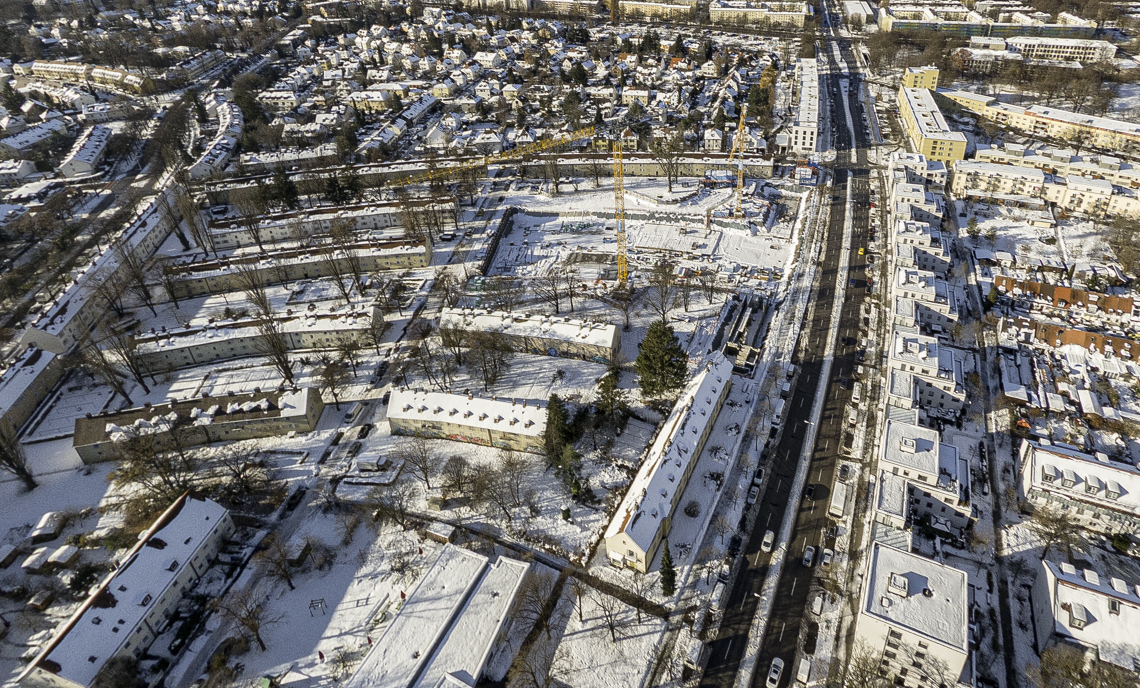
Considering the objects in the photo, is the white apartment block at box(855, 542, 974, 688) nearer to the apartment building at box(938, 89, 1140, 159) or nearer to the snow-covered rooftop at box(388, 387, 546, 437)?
the snow-covered rooftop at box(388, 387, 546, 437)

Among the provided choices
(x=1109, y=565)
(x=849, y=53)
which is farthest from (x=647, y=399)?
(x=849, y=53)

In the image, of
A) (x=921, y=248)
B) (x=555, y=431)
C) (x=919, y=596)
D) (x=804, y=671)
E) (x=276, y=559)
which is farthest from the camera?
(x=921, y=248)

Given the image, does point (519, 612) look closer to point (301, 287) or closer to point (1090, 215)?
point (301, 287)

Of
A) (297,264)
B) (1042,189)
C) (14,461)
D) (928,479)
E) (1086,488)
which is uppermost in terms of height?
(297,264)

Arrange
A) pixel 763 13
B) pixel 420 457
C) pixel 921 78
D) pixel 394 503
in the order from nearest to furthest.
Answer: pixel 394 503 < pixel 420 457 < pixel 921 78 < pixel 763 13

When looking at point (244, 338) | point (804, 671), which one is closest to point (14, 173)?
point (244, 338)

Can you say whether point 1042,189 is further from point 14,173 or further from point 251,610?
point 14,173

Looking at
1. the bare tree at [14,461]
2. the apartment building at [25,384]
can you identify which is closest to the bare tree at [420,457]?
the bare tree at [14,461]
